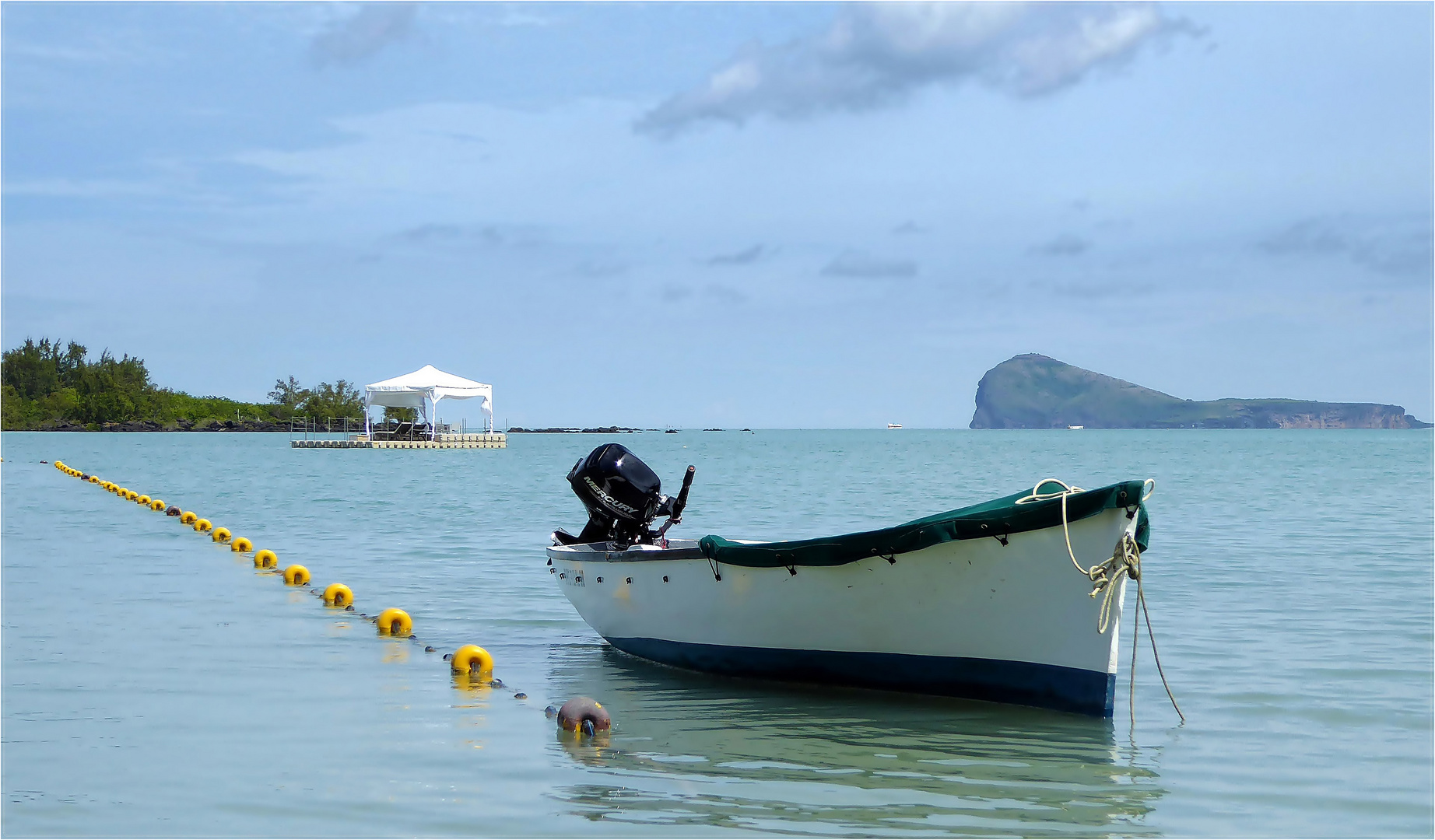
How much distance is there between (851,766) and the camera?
7.87m

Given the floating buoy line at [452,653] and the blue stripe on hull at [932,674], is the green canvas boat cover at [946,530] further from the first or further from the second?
the floating buoy line at [452,653]

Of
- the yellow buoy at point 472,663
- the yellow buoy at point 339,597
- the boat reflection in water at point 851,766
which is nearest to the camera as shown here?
the boat reflection in water at point 851,766

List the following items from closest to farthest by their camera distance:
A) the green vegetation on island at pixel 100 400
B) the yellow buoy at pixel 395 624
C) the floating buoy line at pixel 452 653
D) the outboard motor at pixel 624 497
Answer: the floating buoy line at pixel 452 653 → the outboard motor at pixel 624 497 → the yellow buoy at pixel 395 624 → the green vegetation on island at pixel 100 400

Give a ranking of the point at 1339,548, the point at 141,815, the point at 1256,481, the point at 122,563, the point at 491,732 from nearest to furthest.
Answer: the point at 141,815, the point at 491,732, the point at 122,563, the point at 1339,548, the point at 1256,481

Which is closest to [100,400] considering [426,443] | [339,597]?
[426,443]

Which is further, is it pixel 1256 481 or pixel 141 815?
pixel 1256 481

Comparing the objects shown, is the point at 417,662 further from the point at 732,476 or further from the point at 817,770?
the point at 732,476

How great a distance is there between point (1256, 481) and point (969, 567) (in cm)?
4459

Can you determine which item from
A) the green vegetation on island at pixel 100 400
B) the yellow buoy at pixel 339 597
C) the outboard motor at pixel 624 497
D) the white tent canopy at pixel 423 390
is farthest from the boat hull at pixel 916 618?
the green vegetation on island at pixel 100 400

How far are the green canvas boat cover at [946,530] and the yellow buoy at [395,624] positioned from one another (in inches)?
169

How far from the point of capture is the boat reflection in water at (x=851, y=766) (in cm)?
684

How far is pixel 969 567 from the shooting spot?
29.1ft

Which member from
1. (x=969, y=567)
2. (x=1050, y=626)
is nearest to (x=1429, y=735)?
(x=1050, y=626)

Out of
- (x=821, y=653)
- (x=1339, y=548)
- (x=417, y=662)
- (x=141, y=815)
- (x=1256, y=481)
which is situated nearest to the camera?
(x=141, y=815)
